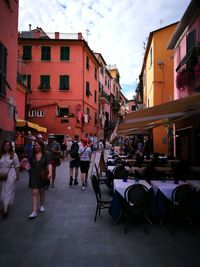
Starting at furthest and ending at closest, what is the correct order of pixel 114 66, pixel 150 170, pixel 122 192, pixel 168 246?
pixel 114 66
pixel 150 170
pixel 122 192
pixel 168 246

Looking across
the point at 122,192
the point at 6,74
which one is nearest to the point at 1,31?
→ the point at 6,74

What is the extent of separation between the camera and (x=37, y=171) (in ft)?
21.6

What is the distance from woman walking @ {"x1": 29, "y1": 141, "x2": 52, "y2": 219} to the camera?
6.50m

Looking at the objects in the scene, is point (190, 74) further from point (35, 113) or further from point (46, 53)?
point (46, 53)

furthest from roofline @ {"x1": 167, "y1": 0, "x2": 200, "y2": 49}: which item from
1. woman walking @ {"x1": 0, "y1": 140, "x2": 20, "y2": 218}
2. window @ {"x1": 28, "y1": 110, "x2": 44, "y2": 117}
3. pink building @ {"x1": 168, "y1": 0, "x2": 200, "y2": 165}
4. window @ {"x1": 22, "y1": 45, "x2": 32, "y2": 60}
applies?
window @ {"x1": 22, "y1": 45, "x2": 32, "y2": 60}

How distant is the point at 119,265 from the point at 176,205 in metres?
1.97

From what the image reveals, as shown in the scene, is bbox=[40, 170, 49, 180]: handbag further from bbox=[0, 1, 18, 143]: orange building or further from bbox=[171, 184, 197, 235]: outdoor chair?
bbox=[0, 1, 18, 143]: orange building

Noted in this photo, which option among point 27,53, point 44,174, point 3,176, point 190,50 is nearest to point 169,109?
point 44,174

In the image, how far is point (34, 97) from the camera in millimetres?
31906

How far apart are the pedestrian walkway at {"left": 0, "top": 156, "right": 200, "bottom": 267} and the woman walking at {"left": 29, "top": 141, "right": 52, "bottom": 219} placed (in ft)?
1.60

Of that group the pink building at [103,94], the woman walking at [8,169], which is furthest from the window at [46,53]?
the woman walking at [8,169]

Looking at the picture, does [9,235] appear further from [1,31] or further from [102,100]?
[102,100]

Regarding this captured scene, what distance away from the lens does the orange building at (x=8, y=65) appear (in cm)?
1223

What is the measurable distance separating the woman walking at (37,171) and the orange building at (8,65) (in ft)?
20.6
